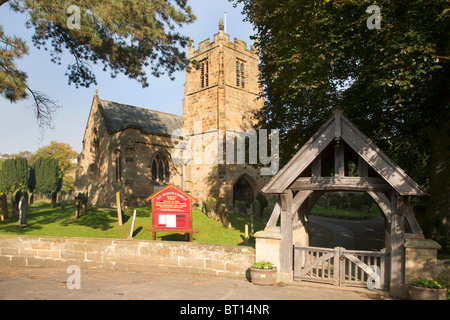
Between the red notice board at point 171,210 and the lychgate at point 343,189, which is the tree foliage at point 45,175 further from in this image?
the lychgate at point 343,189

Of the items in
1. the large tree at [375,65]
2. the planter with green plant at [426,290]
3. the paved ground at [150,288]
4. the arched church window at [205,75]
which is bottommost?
the paved ground at [150,288]

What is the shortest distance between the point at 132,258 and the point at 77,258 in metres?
1.93

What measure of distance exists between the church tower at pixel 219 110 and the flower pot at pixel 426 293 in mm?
19868

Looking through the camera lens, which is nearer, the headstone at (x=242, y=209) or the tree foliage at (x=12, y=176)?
the headstone at (x=242, y=209)

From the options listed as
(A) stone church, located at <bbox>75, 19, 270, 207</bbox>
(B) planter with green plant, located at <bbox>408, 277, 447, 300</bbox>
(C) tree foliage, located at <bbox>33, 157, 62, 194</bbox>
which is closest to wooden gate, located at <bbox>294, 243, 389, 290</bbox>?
(B) planter with green plant, located at <bbox>408, 277, 447, 300</bbox>

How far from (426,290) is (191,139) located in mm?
23998

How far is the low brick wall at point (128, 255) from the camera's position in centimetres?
863

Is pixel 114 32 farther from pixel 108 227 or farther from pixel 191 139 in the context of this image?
pixel 191 139

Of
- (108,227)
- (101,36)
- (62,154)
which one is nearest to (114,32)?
(101,36)

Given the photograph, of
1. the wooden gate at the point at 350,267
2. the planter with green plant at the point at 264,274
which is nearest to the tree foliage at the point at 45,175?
the planter with green plant at the point at 264,274

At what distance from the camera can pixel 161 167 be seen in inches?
1106

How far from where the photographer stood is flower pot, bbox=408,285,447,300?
6.16 m

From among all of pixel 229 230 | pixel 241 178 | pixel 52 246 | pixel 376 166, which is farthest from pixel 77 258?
pixel 241 178

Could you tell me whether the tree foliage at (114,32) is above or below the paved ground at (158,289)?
above
